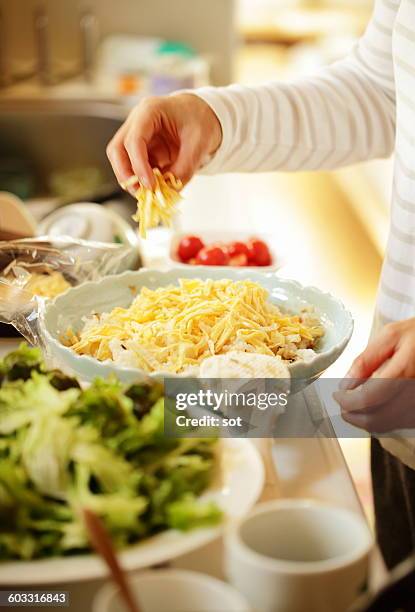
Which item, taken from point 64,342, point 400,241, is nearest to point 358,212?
point 400,241

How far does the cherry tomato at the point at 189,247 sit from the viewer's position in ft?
5.10

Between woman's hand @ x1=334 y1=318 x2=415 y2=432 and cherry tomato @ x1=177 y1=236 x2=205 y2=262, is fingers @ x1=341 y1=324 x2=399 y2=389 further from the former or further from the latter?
cherry tomato @ x1=177 y1=236 x2=205 y2=262

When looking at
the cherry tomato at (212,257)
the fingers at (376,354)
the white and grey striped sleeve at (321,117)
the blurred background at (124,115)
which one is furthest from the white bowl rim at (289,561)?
the blurred background at (124,115)

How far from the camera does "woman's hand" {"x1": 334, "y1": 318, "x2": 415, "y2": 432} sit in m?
0.83

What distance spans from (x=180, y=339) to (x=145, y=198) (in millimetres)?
256

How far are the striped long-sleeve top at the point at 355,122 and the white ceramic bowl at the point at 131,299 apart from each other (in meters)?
0.15

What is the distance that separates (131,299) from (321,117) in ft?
1.39

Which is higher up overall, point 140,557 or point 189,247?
point 140,557

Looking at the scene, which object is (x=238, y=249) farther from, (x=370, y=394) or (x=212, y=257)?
(x=370, y=394)

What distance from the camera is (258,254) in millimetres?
1541

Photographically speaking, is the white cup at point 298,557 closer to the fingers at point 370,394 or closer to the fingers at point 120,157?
the fingers at point 370,394

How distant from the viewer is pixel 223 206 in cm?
206

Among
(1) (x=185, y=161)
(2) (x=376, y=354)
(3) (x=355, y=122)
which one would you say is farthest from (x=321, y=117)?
(2) (x=376, y=354)

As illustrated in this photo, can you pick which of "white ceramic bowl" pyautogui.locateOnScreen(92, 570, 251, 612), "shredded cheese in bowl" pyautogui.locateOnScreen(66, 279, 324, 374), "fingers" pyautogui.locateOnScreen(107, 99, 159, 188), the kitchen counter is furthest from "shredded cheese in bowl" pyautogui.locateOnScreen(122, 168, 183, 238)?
"white ceramic bowl" pyautogui.locateOnScreen(92, 570, 251, 612)
